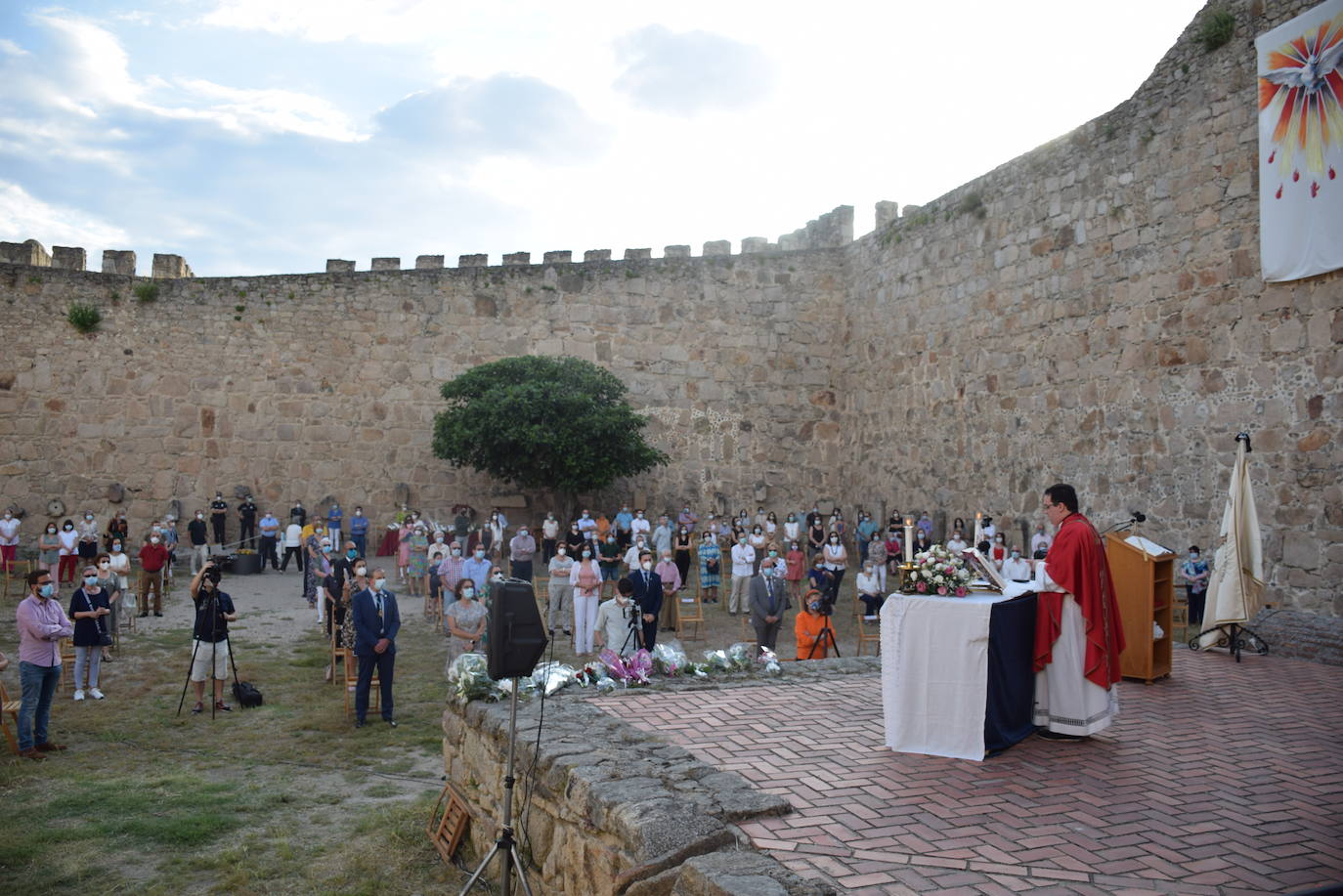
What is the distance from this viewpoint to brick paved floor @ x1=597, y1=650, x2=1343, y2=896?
4.07 m

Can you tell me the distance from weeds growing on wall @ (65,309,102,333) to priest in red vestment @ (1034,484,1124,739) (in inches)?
913

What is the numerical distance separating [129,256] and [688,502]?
47.3ft

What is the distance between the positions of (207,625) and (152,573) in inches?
239

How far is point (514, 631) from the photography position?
18.0 feet

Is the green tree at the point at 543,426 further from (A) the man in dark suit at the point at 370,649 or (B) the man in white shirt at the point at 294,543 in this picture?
(A) the man in dark suit at the point at 370,649

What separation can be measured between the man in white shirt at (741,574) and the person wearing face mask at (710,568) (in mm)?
1018

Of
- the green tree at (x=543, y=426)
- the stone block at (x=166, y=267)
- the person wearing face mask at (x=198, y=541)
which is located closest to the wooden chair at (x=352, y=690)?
the green tree at (x=543, y=426)

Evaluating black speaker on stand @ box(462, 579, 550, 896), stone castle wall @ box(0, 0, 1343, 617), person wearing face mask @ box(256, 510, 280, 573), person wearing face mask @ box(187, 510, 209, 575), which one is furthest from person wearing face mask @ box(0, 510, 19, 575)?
black speaker on stand @ box(462, 579, 550, 896)

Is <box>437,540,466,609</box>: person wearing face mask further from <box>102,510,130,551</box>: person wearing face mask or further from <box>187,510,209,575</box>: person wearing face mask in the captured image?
<box>102,510,130,551</box>: person wearing face mask

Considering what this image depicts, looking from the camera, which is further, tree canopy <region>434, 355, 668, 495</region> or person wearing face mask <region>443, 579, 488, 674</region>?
tree canopy <region>434, 355, 668, 495</region>

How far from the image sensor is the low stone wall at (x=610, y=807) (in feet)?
13.9

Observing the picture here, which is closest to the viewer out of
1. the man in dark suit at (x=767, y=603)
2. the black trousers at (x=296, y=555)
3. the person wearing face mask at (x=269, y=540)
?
the man in dark suit at (x=767, y=603)

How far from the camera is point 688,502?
23203 millimetres

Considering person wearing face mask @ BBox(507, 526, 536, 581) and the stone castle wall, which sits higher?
the stone castle wall
